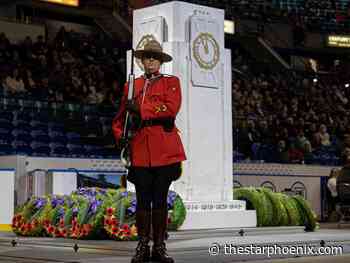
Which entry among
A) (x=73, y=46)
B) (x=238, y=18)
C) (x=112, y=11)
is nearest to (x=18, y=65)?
(x=73, y=46)

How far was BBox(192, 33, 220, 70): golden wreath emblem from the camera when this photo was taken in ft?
38.5

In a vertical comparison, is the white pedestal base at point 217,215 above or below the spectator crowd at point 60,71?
below

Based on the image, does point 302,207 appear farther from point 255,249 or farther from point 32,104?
point 32,104

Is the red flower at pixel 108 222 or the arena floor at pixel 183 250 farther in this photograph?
the red flower at pixel 108 222

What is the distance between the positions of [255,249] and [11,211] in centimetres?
730

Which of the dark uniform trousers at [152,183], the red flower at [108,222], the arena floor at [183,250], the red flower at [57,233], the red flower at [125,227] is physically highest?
the dark uniform trousers at [152,183]

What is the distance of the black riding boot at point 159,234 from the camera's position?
661 cm

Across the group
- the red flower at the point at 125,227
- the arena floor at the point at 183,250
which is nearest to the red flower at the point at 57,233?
the arena floor at the point at 183,250

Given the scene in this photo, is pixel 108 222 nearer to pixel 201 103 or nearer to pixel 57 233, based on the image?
pixel 57 233

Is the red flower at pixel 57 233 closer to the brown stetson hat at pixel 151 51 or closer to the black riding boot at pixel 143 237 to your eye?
the black riding boot at pixel 143 237

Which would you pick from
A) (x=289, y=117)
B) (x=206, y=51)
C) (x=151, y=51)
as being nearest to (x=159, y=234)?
(x=151, y=51)

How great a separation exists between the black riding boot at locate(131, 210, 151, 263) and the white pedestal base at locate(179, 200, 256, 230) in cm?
405

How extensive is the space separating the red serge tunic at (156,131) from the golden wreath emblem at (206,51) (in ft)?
16.2

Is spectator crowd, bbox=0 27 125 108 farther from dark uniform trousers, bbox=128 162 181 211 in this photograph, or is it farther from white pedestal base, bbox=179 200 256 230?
Answer: dark uniform trousers, bbox=128 162 181 211
